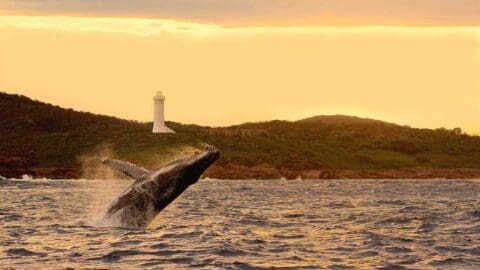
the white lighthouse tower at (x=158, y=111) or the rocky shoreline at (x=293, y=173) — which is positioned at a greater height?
the white lighthouse tower at (x=158, y=111)

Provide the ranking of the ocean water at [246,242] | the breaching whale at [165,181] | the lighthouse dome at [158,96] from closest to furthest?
the ocean water at [246,242], the breaching whale at [165,181], the lighthouse dome at [158,96]

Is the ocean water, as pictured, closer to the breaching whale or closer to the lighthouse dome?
the breaching whale

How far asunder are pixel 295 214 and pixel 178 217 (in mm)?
6640

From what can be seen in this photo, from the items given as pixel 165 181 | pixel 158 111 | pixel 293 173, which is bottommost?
pixel 165 181

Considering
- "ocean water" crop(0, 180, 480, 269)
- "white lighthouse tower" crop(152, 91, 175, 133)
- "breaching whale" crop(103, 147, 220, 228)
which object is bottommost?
"ocean water" crop(0, 180, 480, 269)

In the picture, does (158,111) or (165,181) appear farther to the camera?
(158,111)

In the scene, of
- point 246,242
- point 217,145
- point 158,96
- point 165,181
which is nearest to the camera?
point 165,181

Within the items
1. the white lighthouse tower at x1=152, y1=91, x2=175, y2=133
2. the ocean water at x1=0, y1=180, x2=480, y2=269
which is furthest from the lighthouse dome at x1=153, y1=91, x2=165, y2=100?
the ocean water at x1=0, y1=180, x2=480, y2=269

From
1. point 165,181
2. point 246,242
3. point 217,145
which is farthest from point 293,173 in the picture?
point 165,181

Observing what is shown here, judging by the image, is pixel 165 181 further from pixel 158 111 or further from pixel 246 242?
pixel 158 111

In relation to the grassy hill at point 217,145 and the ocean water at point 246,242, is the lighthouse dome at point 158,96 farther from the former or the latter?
the ocean water at point 246,242

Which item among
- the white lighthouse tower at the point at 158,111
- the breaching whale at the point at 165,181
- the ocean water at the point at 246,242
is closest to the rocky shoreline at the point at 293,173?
the white lighthouse tower at the point at 158,111

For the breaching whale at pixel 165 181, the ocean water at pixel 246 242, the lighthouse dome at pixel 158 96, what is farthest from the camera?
the lighthouse dome at pixel 158 96

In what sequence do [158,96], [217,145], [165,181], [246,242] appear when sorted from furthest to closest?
[217,145]
[158,96]
[246,242]
[165,181]
